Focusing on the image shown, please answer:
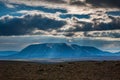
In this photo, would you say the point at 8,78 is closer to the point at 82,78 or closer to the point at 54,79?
the point at 54,79

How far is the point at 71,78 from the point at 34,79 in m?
6.17

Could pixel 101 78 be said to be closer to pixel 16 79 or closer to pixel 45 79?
pixel 45 79

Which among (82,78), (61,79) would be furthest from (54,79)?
(82,78)

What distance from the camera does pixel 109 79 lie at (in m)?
55.3

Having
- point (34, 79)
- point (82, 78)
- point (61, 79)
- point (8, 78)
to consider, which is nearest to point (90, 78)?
point (82, 78)

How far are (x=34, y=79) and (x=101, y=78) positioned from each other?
11.2 metres

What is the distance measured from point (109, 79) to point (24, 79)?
13.9 meters

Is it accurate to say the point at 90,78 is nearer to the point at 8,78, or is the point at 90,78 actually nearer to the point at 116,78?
the point at 116,78

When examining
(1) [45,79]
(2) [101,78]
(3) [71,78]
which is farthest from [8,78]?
(2) [101,78]

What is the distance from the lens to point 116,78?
56406 millimetres

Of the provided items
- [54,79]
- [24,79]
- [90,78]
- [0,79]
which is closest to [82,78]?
[90,78]

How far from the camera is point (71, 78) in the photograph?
56.5m

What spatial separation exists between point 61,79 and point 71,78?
2166 mm

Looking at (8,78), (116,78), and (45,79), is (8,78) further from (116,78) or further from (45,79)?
(116,78)
